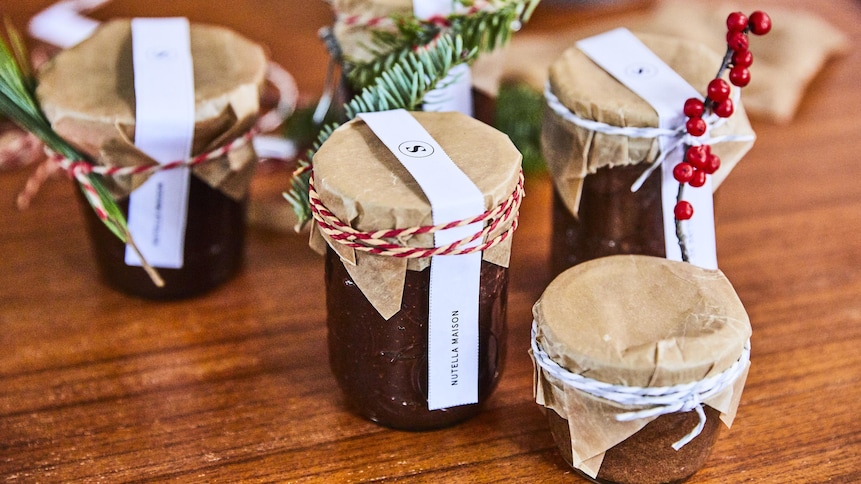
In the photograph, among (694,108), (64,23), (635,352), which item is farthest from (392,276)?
(64,23)

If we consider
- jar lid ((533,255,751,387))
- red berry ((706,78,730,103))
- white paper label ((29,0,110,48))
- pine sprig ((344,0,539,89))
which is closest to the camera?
jar lid ((533,255,751,387))

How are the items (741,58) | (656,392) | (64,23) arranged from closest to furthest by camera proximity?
(656,392) → (741,58) → (64,23)

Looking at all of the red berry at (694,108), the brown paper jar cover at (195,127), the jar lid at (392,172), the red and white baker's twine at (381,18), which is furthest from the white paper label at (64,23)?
the red berry at (694,108)

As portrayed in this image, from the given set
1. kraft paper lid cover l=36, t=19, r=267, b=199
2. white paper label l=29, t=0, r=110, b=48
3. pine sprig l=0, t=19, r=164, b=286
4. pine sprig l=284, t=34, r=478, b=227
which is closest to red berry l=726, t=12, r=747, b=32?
pine sprig l=284, t=34, r=478, b=227

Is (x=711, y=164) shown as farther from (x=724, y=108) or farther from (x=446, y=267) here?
(x=446, y=267)

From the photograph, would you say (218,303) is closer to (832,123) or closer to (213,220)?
(213,220)

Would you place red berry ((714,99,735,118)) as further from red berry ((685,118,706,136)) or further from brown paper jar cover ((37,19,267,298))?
brown paper jar cover ((37,19,267,298))
